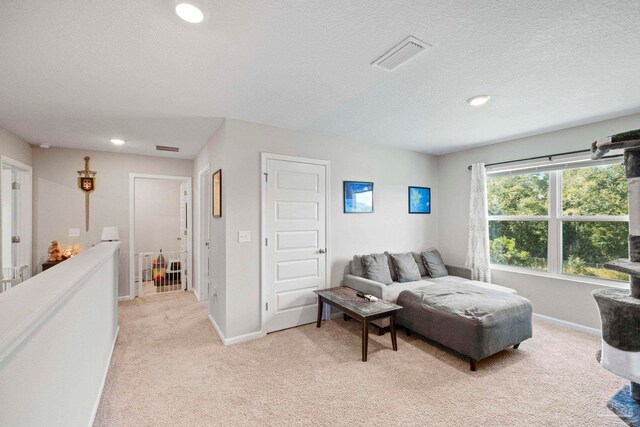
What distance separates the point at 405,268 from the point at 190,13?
140 inches

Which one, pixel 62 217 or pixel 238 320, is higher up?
pixel 62 217

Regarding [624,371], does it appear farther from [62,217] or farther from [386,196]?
[62,217]

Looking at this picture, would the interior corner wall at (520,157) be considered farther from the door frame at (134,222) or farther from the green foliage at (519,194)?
the door frame at (134,222)

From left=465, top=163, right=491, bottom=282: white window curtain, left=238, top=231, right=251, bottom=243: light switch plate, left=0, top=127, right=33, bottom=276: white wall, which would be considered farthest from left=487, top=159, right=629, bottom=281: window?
left=0, top=127, right=33, bottom=276: white wall

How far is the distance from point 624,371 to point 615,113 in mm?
2768

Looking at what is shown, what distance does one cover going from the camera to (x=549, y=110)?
2.77 meters

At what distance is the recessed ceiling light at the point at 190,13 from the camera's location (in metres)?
1.36

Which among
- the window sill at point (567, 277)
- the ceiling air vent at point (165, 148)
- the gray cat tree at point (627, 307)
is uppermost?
the ceiling air vent at point (165, 148)

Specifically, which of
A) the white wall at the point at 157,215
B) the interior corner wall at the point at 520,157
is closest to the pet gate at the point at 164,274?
the white wall at the point at 157,215

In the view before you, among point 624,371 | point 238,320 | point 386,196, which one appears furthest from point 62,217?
point 624,371

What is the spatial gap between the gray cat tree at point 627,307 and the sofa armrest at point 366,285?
1844 mm

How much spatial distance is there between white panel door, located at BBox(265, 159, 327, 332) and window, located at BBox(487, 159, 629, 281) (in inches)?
108

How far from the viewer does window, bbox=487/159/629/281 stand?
313cm

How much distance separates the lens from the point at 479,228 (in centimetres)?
415
